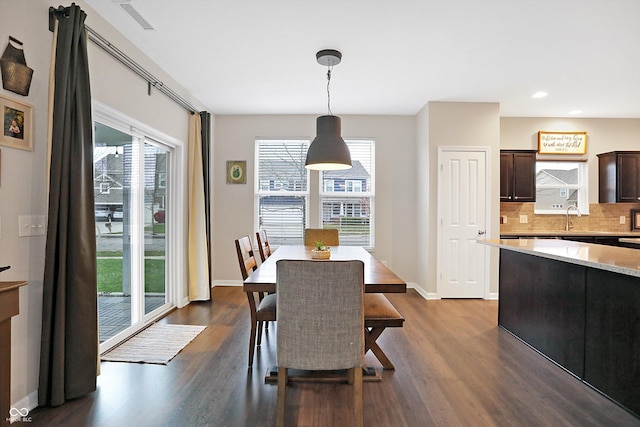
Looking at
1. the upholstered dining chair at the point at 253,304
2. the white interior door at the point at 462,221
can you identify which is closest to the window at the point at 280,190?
the white interior door at the point at 462,221

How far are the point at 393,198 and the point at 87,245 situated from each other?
4156 mm

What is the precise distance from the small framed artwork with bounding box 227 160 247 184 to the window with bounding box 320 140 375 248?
122 centimetres

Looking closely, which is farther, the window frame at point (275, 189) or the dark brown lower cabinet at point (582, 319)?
the window frame at point (275, 189)

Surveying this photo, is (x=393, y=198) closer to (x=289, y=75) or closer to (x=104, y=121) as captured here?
(x=289, y=75)

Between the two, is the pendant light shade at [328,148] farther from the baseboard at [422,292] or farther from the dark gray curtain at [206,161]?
the baseboard at [422,292]

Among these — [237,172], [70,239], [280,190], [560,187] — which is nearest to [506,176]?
[560,187]

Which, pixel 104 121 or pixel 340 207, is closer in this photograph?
pixel 104 121

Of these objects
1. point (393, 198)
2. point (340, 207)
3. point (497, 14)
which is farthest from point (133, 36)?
point (393, 198)

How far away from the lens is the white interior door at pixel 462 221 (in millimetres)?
4875

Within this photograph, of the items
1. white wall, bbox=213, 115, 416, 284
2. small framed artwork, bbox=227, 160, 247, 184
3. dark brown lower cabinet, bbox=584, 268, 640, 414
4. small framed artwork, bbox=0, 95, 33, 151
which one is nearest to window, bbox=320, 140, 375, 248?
white wall, bbox=213, 115, 416, 284

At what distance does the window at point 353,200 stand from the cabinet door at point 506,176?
1.83 m

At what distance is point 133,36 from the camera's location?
3105mm

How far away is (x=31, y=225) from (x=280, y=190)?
11.9 feet

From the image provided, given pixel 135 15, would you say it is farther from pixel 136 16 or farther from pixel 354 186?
pixel 354 186
